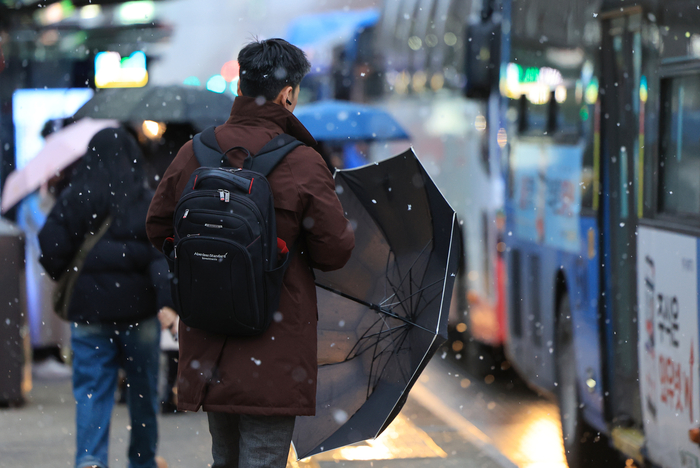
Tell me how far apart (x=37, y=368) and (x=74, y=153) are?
1849 millimetres

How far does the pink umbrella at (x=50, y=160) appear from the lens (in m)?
7.60

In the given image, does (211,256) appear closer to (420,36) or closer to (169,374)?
(169,374)

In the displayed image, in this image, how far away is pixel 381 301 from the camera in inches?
136

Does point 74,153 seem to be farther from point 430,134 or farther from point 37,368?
point 430,134

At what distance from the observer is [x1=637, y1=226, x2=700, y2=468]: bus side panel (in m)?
4.18

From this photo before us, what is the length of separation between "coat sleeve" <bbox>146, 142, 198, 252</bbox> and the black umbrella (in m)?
0.70

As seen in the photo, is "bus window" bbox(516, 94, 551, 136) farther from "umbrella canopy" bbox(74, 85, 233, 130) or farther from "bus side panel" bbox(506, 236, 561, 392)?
"umbrella canopy" bbox(74, 85, 233, 130)

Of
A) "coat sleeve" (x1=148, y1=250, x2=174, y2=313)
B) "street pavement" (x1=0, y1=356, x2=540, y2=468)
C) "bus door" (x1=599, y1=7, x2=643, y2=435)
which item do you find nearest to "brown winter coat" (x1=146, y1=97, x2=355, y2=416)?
"coat sleeve" (x1=148, y1=250, x2=174, y2=313)

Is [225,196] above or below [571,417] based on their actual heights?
above

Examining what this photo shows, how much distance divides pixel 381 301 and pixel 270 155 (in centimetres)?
87

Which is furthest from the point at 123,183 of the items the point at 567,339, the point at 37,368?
the point at 37,368

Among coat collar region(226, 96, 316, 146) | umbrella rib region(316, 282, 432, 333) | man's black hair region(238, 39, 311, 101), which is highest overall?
man's black hair region(238, 39, 311, 101)

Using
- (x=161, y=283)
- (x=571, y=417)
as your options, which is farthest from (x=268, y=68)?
(x=571, y=417)

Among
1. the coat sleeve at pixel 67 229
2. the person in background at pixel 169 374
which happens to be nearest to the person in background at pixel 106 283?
the coat sleeve at pixel 67 229
